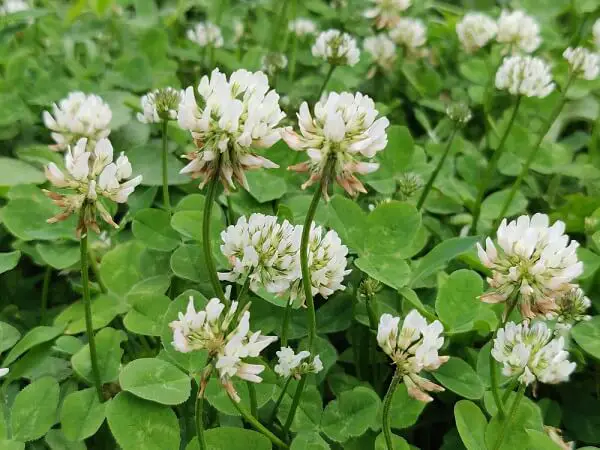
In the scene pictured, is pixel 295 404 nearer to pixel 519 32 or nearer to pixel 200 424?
pixel 200 424

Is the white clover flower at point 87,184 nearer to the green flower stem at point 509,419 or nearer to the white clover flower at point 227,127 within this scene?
the white clover flower at point 227,127

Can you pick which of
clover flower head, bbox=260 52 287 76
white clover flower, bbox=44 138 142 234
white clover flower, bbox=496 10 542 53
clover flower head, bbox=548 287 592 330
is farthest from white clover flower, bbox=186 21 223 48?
clover flower head, bbox=548 287 592 330

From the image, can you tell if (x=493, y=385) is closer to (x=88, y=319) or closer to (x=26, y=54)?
(x=88, y=319)

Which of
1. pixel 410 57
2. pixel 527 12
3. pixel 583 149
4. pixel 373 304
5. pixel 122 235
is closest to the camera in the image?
pixel 373 304

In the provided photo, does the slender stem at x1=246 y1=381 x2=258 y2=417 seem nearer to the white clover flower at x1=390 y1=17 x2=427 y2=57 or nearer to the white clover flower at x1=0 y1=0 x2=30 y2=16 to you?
the white clover flower at x1=390 y1=17 x2=427 y2=57

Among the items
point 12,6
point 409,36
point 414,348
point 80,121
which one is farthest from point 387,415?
point 12,6

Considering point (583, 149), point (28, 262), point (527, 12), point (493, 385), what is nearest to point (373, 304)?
point (493, 385)
